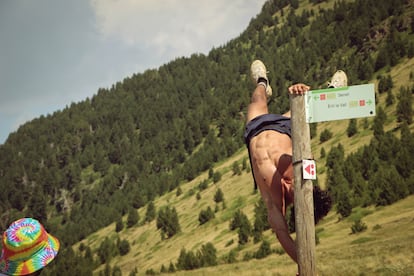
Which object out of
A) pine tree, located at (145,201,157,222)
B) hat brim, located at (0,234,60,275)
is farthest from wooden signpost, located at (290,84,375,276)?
pine tree, located at (145,201,157,222)

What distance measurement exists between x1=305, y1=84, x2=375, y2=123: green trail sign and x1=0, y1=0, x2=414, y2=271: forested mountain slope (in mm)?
24753

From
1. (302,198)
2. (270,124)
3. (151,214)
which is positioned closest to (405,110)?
(270,124)

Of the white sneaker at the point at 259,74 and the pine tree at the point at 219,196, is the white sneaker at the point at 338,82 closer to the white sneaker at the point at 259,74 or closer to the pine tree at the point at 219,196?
the white sneaker at the point at 259,74

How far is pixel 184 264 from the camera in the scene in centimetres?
3519

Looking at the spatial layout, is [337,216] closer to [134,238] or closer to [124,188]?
[134,238]

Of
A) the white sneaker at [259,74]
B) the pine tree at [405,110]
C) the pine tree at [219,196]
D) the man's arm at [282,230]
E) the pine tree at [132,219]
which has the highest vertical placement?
the pine tree at [405,110]

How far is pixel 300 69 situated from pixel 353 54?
567 inches

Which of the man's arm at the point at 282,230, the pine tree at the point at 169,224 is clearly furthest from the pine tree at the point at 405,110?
the man's arm at the point at 282,230

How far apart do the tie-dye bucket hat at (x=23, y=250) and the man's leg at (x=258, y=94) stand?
3610 mm

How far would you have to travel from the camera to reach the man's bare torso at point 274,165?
5.70 meters

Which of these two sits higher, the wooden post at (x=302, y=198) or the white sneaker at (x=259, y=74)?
the white sneaker at (x=259, y=74)

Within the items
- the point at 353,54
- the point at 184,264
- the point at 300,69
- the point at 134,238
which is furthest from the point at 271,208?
the point at 300,69

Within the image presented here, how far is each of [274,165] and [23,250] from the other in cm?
335

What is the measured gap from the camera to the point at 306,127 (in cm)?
512
